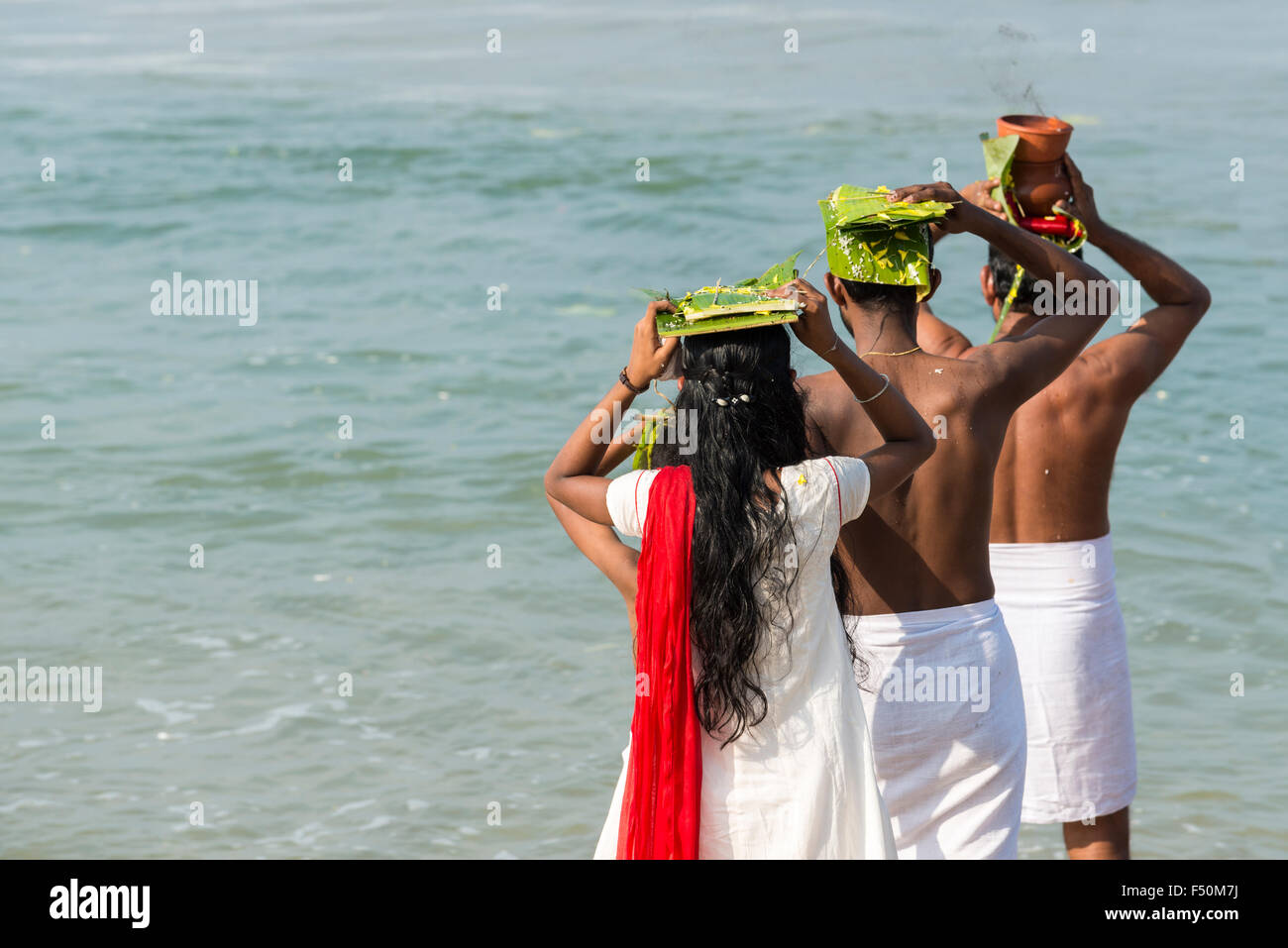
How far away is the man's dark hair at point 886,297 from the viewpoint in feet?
9.62

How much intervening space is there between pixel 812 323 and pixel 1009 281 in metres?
1.42

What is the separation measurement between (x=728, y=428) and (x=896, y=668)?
2.40ft

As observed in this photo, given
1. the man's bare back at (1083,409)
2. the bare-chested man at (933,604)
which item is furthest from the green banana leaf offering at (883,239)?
the man's bare back at (1083,409)

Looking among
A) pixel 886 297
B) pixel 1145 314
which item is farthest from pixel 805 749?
pixel 1145 314

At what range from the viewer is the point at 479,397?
8.85 metres

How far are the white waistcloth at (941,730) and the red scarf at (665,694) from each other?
0.57 m

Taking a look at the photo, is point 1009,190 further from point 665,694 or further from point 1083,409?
point 665,694

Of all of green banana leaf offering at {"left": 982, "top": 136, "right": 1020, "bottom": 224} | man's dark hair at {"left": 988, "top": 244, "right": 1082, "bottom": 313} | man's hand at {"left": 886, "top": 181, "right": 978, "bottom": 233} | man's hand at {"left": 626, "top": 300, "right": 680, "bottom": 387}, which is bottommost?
man's hand at {"left": 626, "top": 300, "right": 680, "bottom": 387}

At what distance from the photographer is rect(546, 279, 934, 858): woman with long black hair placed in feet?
8.05

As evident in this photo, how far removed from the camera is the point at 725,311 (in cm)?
245

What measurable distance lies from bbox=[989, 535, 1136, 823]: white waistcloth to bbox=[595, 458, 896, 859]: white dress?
1171 mm

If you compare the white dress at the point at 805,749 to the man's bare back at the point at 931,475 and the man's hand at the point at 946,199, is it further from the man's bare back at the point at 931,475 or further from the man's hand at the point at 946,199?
the man's hand at the point at 946,199

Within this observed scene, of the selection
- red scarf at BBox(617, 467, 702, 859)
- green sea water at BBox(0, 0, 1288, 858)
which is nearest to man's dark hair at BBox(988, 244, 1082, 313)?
green sea water at BBox(0, 0, 1288, 858)

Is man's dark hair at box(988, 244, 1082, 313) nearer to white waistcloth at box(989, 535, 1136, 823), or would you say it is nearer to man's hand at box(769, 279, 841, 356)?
white waistcloth at box(989, 535, 1136, 823)
